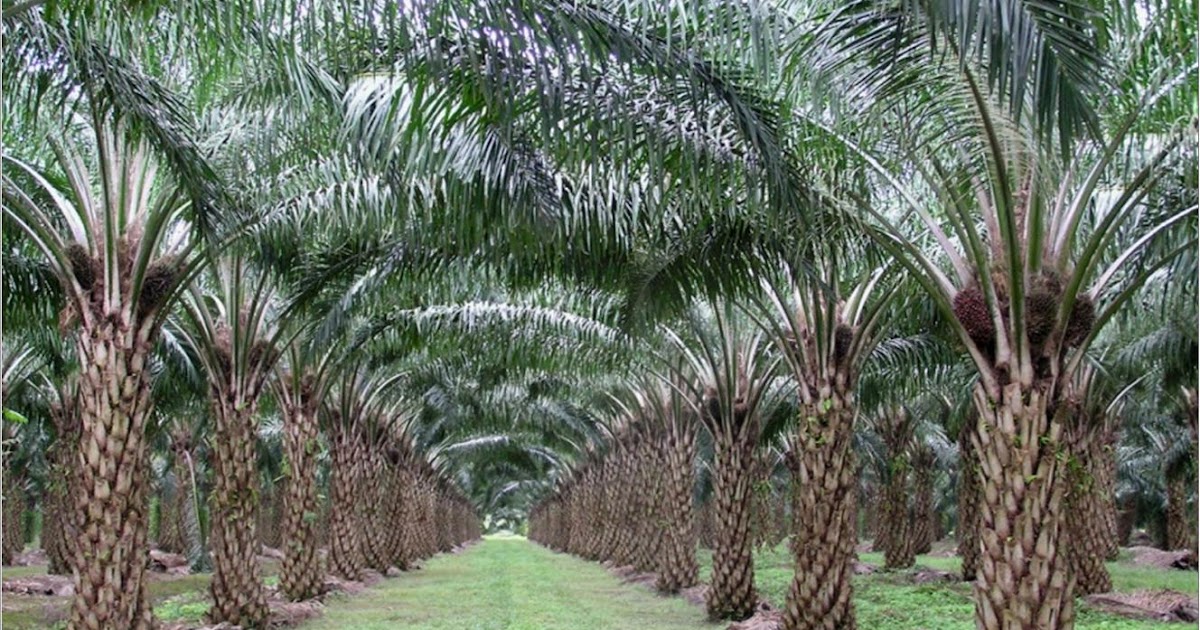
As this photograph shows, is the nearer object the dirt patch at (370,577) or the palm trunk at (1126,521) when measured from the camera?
the dirt patch at (370,577)

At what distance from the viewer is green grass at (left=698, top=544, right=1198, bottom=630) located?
15.9 m

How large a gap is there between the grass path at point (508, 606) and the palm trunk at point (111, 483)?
649cm

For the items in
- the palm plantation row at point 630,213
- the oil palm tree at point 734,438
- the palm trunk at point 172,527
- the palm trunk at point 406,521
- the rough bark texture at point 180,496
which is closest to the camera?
the palm plantation row at point 630,213

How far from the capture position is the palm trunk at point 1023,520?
798 centimetres

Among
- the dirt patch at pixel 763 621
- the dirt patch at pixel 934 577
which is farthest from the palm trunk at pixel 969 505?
the dirt patch at pixel 763 621

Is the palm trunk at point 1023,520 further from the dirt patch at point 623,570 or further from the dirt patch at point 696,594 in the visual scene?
the dirt patch at point 623,570

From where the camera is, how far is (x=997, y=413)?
838 cm

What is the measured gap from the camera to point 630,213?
9.15m

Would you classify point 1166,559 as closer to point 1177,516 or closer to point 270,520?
point 1177,516

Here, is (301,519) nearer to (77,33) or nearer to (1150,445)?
(77,33)

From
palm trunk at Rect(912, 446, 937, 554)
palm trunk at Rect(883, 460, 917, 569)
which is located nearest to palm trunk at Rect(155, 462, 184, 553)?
palm trunk at Rect(883, 460, 917, 569)

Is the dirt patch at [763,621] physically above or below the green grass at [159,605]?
above

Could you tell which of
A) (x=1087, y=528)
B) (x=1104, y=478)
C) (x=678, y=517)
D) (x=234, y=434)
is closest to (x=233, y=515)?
(x=234, y=434)

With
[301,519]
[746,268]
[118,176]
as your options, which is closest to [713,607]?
[301,519]
